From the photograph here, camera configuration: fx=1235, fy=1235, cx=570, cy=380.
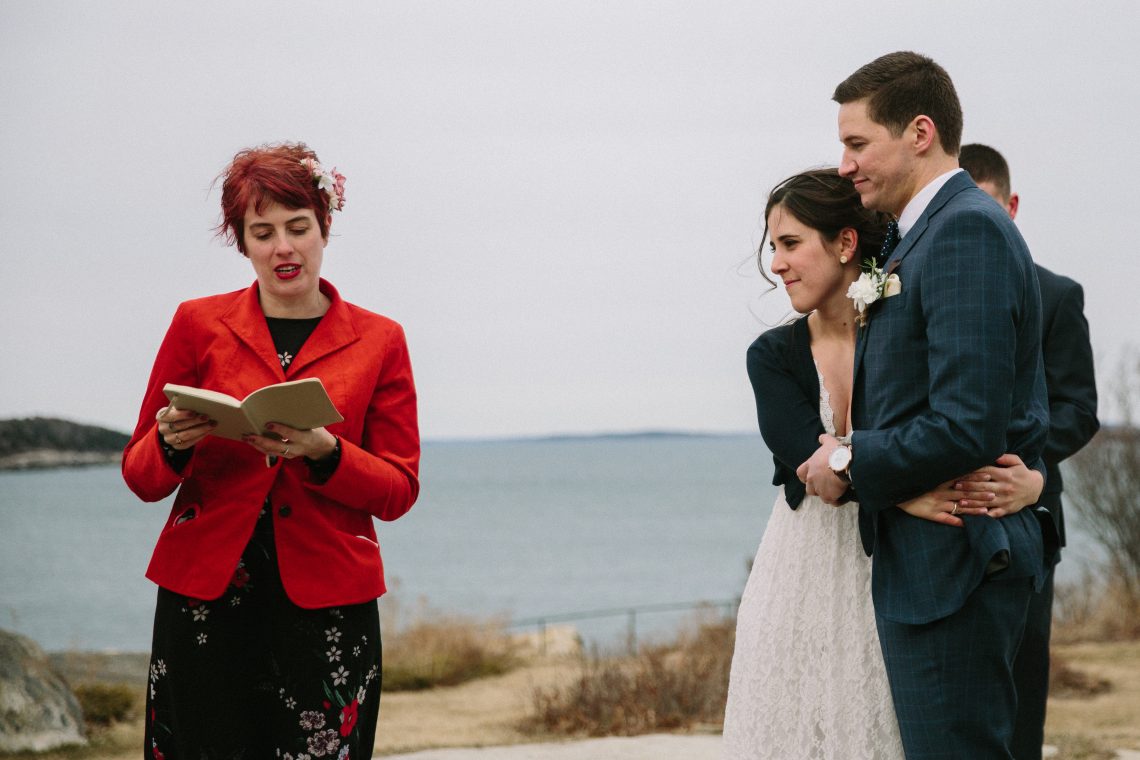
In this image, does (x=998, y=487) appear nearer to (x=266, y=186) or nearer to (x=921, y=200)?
(x=921, y=200)

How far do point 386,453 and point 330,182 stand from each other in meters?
0.70

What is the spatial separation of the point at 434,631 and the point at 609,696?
129 inches

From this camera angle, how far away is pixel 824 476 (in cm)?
274

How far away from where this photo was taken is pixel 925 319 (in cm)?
260

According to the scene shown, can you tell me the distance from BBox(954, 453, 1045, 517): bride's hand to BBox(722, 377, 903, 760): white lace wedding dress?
43 cm

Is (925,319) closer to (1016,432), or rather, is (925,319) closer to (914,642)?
(1016,432)

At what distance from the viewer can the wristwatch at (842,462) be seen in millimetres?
2658

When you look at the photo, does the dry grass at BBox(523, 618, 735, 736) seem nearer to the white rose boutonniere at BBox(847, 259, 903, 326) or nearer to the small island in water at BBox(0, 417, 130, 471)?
the small island in water at BBox(0, 417, 130, 471)

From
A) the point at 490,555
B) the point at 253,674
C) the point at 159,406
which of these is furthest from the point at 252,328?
the point at 490,555

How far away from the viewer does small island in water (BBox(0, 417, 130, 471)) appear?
7683 millimetres

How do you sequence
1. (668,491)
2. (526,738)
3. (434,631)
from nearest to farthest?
1. (526,738)
2. (434,631)
3. (668,491)

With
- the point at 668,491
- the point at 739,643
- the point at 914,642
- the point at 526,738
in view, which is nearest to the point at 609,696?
the point at 526,738

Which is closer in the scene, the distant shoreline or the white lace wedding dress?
→ the white lace wedding dress

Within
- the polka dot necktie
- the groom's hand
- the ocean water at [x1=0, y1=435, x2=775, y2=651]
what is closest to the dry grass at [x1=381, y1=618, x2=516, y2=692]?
the ocean water at [x1=0, y1=435, x2=775, y2=651]
